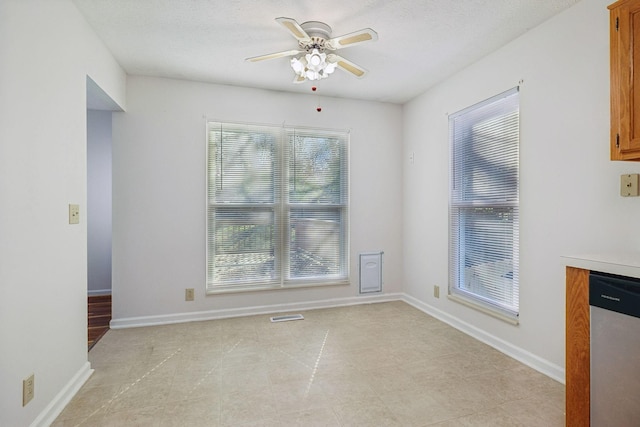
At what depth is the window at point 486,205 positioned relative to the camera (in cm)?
274

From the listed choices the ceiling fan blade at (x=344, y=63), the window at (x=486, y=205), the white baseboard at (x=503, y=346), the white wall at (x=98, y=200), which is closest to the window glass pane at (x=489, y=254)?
the window at (x=486, y=205)

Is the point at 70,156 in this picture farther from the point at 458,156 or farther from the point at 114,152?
the point at 458,156

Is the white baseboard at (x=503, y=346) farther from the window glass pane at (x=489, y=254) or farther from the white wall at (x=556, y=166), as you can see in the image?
the window glass pane at (x=489, y=254)

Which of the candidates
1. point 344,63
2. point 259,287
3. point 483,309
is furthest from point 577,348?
point 259,287

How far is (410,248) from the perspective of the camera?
165 inches

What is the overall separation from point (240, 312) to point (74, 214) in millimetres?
2000

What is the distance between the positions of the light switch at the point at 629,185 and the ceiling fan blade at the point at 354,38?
1714 mm

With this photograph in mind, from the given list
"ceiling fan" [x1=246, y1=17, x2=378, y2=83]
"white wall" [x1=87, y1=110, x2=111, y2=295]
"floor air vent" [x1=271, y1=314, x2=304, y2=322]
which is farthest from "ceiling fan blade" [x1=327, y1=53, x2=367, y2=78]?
"white wall" [x1=87, y1=110, x2=111, y2=295]

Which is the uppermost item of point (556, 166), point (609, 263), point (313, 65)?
point (313, 65)

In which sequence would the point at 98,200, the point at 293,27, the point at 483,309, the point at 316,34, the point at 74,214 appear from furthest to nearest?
the point at 98,200, the point at 483,309, the point at 316,34, the point at 74,214, the point at 293,27

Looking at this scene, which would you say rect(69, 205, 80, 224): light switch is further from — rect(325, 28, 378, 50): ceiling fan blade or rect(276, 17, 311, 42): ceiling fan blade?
rect(325, 28, 378, 50): ceiling fan blade

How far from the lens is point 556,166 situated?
234cm

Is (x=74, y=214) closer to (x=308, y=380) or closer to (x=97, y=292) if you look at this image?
(x=308, y=380)

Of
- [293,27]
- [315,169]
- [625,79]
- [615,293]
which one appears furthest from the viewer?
[315,169]
